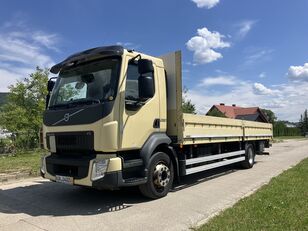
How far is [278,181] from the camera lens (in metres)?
9.77

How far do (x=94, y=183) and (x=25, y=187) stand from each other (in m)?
3.53

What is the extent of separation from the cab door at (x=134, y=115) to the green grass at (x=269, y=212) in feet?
7.15

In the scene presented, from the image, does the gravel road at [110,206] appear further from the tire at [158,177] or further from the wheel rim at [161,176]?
the wheel rim at [161,176]

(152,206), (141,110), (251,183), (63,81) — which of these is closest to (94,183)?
(152,206)

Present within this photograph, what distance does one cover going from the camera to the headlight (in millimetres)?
6633

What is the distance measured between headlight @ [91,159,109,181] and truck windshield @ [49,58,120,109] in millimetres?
1162

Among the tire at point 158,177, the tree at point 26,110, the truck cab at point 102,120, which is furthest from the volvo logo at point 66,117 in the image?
the tree at point 26,110

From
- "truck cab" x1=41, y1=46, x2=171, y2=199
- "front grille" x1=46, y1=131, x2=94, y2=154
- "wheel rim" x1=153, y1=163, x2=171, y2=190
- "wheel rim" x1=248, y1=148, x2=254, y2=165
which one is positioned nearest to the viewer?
"truck cab" x1=41, y1=46, x2=171, y2=199

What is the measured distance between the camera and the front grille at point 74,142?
6910 millimetres

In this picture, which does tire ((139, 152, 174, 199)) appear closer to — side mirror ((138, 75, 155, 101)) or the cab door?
the cab door

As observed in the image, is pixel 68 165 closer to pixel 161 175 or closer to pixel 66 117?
pixel 66 117

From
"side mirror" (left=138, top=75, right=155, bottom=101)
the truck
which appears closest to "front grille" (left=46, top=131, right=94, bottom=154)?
the truck

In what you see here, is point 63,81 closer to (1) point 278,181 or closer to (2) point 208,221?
(2) point 208,221

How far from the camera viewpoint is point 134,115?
23.9ft
